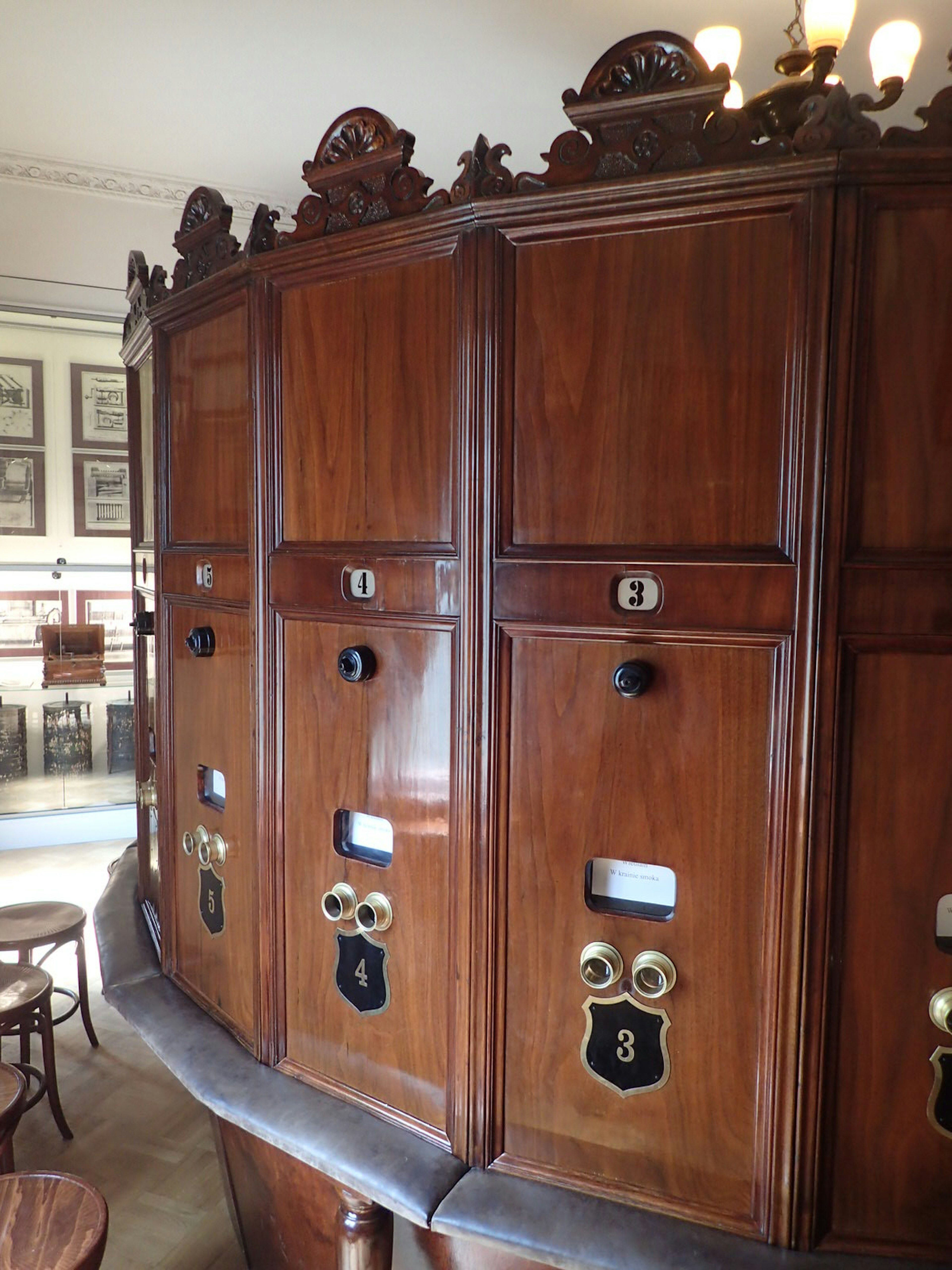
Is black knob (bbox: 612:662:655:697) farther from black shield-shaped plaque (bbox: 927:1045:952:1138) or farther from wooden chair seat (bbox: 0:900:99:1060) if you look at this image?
wooden chair seat (bbox: 0:900:99:1060)

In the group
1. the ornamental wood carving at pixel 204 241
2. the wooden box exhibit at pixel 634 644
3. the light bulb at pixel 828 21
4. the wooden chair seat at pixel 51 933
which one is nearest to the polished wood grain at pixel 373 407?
the wooden box exhibit at pixel 634 644

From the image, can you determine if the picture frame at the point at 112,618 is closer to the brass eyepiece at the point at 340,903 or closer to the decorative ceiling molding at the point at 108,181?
the decorative ceiling molding at the point at 108,181

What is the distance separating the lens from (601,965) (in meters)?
1.25

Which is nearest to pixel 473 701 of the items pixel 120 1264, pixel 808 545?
pixel 808 545

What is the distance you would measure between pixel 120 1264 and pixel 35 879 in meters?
2.47

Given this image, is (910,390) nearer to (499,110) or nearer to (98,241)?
(499,110)

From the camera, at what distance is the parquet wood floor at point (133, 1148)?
2105 mm

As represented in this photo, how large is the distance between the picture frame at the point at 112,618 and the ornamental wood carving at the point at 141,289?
255 centimetres

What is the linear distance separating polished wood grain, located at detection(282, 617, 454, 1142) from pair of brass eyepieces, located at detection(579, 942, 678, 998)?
0.72ft

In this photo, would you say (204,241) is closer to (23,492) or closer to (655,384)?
(655,384)

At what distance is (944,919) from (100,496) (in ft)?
14.7

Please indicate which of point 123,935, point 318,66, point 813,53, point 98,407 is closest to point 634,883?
point 123,935

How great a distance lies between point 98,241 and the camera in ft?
12.3

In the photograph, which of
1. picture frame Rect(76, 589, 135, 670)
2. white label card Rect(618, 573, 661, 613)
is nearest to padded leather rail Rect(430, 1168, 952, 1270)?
white label card Rect(618, 573, 661, 613)
